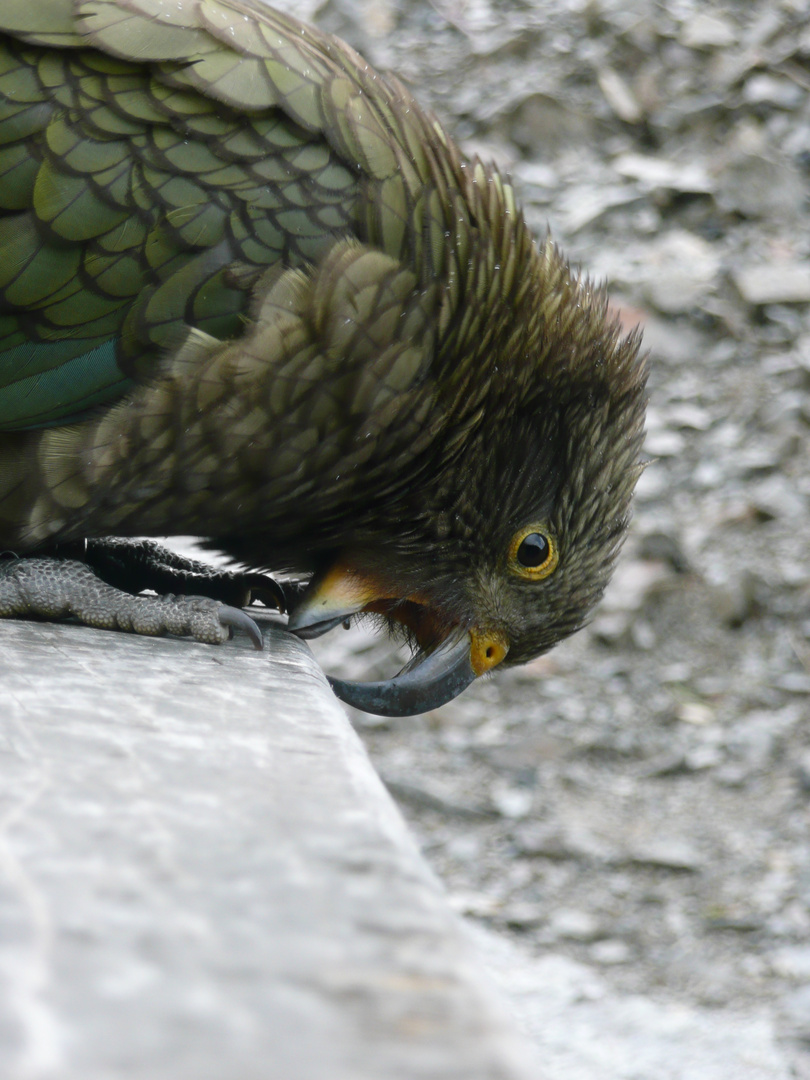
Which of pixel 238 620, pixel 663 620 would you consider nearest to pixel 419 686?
pixel 238 620

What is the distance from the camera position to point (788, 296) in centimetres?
589

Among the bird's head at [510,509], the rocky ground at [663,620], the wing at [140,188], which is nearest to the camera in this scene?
the wing at [140,188]


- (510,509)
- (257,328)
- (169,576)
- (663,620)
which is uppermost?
(257,328)

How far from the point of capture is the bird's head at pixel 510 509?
8.42 feet

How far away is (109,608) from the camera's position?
7.38 ft

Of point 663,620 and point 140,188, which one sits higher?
point 140,188

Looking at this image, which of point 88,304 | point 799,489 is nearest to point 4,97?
point 88,304

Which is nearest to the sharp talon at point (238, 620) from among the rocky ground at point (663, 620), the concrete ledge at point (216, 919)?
the concrete ledge at point (216, 919)

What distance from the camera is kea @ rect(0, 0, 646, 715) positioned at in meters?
2.16

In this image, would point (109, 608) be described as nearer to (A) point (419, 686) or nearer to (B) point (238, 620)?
(B) point (238, 620)

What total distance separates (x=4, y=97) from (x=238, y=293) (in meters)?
0.52

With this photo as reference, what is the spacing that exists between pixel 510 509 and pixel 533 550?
0.37ft

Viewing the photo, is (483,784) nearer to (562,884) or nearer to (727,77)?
(562,884)

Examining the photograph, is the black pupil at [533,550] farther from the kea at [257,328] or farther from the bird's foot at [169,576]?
the bird's foot at [169,576]
